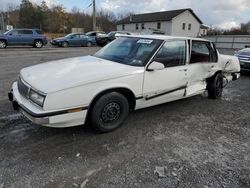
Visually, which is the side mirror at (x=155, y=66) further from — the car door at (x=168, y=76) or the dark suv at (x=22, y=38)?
the dark suv at (x=22, y=38)

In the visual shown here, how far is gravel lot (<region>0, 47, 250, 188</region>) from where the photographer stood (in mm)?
2682

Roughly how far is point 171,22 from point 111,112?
43.1 meters

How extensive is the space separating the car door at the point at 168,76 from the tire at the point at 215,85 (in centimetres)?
128

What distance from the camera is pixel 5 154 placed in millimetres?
3080

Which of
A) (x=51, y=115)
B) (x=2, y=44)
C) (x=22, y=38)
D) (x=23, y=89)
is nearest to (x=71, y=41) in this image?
(x=22, y=38)

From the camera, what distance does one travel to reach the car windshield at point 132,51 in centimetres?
403

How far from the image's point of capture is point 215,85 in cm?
562

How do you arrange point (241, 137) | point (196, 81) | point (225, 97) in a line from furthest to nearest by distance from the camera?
point (225, 97) → point (196, 81) → point (241, 137)

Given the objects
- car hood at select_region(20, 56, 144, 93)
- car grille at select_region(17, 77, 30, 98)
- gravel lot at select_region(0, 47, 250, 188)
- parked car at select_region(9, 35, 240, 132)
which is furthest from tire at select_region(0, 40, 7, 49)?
car grille at select_region(17, 77, 30, 98)

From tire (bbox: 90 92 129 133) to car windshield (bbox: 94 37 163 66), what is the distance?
729 mm

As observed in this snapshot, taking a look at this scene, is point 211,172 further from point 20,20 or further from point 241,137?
point 20,20

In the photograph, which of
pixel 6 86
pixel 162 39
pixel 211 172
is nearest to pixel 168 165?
pixel 211 172

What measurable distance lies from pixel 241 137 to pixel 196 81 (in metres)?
1.57

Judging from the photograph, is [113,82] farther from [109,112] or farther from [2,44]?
[2,44]
